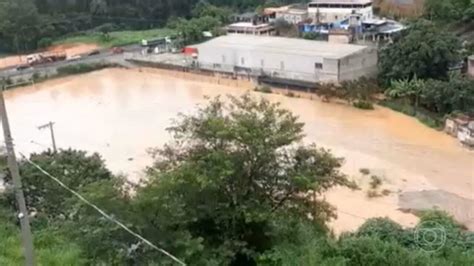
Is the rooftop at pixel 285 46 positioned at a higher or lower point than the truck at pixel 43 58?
higher

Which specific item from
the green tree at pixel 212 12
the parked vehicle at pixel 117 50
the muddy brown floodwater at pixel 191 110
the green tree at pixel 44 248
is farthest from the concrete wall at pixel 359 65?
the green tree at pixel 44 248

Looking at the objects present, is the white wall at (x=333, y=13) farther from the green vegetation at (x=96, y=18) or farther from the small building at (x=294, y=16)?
the green vegetation at (x=96, y=18)

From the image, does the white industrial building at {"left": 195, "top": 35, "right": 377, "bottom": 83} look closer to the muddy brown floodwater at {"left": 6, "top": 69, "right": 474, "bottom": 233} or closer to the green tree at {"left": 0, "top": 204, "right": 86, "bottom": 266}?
the muddy brown floodwater at {"left": 6, "top": 69, "right": 474, "bottom": 233}

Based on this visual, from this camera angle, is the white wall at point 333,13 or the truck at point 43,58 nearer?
the truck at point 43,58

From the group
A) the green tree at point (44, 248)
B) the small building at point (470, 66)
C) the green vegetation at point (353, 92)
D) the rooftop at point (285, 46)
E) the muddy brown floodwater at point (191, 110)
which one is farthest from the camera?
the rooftop at point (285, 46)

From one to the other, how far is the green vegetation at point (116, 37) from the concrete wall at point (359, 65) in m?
10.6

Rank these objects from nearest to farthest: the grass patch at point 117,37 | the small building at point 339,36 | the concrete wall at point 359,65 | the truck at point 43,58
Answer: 1. the concrete wall at point 359,65
2. the small building at point 339,36
3. the truck at point 43,58
4. the grass patch at point 117,37

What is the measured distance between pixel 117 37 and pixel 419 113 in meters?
16.0

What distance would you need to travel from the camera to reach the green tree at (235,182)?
6277mm

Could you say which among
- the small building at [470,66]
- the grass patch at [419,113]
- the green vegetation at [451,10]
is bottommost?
the grass patch at [419,113]

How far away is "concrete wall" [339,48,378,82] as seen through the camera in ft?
65.5

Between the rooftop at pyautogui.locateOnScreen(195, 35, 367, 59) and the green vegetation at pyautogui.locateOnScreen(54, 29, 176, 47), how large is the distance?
5.25 m

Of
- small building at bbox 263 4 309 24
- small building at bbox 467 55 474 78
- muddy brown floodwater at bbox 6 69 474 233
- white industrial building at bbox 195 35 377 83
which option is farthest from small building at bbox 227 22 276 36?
small building at bbox 467 55 474 78

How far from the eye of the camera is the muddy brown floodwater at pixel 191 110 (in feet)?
41.2
